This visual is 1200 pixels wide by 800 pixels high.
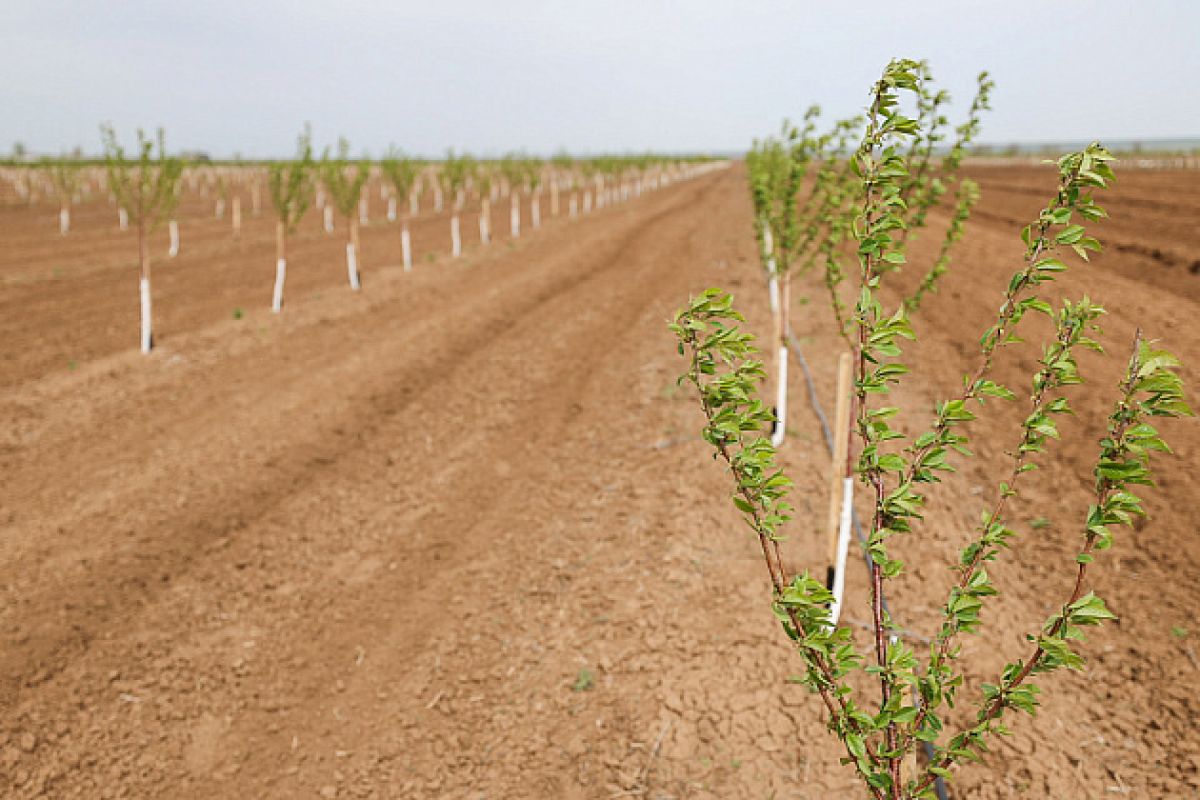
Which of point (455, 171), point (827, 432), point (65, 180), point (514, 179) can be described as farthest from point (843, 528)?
point (65, 180)

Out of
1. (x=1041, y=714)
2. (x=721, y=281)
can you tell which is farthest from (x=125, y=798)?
(x=721, y=281)

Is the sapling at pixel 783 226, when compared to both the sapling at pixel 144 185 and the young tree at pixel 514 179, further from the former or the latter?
the young tree at pixel 514 179

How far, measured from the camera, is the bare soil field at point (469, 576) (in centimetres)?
512

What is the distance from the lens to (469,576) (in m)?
7.36

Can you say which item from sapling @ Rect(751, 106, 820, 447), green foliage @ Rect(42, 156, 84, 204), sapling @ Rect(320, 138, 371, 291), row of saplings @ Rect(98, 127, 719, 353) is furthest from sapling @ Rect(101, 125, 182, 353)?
green foliage @ Rect(42, 156, 84, 204)

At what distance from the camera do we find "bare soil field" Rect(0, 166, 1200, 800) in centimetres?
512

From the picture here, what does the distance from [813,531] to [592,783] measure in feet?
12.2

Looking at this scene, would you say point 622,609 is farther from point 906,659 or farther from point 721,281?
point 721,281

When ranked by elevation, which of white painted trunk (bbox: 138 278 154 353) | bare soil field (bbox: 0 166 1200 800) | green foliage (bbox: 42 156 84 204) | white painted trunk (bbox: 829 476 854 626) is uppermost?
green foliage (bbox: 42 156 84 204)

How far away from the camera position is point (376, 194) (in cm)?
6222

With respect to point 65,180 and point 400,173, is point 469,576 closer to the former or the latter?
point 400,173

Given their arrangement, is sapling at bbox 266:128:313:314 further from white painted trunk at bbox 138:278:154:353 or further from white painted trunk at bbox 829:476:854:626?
white painted trunk at bbox 829:476:854:626

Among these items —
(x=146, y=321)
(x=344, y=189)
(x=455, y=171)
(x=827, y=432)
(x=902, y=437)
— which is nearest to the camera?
(x=902, y=437)

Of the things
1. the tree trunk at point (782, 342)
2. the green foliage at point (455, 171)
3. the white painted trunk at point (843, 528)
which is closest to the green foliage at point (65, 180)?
the green foliage at point (455, 171)
